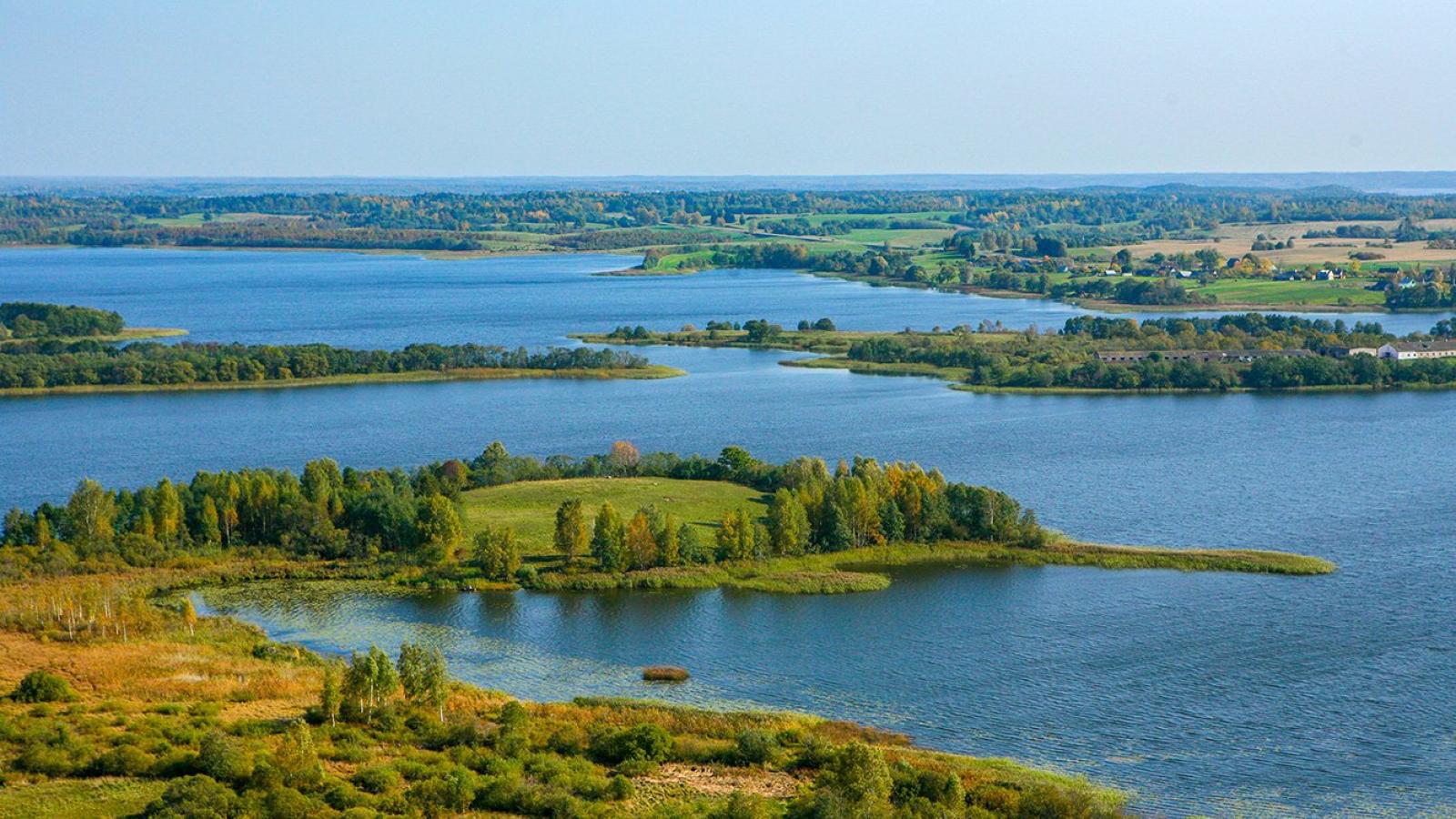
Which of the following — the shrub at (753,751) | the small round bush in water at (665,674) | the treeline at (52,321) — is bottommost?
the small round bush in water at (665,674)

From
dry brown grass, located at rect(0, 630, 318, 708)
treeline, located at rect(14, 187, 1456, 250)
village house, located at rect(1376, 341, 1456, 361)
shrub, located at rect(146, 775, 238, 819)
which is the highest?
treeline, located at rect(14, 187, 1456, 250)

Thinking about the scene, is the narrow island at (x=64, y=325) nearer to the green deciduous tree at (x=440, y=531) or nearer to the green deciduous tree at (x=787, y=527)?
the green deciduous tree at (x=440, y=531)

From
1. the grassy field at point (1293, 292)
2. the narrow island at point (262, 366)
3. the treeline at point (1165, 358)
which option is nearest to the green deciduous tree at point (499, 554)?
the treeline at point (1165, 358)

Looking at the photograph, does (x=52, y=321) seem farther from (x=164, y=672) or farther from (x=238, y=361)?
(x=164, y=672)

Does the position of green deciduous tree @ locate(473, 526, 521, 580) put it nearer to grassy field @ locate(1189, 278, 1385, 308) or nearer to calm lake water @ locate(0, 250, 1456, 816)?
calm lake water @ locate(0, 250, 1456, 816)

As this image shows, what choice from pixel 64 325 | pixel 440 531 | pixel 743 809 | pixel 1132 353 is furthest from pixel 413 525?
pixel 64 325

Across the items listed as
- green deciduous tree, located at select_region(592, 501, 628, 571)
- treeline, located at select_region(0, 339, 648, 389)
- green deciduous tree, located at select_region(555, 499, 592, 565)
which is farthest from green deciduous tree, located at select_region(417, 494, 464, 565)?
treeline, located at select_region(0, 339, 648, 389)
